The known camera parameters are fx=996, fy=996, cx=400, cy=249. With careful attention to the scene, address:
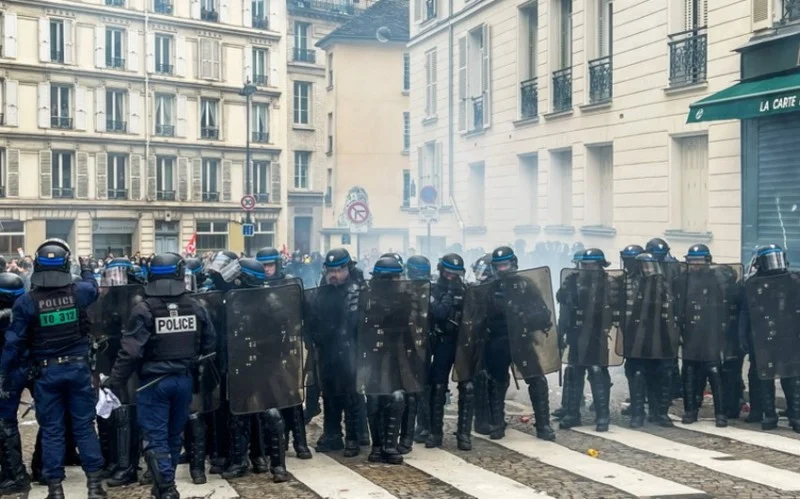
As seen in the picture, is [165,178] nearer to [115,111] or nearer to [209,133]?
[209,133]

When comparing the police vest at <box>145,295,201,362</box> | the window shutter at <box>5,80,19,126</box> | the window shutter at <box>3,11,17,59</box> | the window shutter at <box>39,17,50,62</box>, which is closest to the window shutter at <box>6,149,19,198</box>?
the window shutter at <box>5,80,19,126</box>

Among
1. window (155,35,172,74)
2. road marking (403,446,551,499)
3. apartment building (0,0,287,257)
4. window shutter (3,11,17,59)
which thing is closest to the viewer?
road marking (403,446,551,499)

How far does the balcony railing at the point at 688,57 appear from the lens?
1620cm

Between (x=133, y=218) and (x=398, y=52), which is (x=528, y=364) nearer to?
(x=133, y=218)

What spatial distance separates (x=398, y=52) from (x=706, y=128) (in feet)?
102

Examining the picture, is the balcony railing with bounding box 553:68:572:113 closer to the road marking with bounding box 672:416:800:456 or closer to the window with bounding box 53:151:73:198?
the road marking with bounding box 672:416:800:456

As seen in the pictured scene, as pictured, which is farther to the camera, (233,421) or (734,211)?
(734,211)

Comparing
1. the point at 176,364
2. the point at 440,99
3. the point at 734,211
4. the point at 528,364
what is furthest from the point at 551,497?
the point at 440,99

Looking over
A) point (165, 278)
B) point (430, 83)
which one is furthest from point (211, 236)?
point (165, 278)

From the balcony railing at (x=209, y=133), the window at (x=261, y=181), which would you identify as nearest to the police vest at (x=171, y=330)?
the balcony railing at (x=209, y=133)

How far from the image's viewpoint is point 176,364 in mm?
6926

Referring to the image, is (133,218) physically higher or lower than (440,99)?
lower

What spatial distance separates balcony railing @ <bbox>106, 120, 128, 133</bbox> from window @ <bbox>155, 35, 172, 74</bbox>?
313 cm

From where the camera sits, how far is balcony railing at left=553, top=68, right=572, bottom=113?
20344 mm
